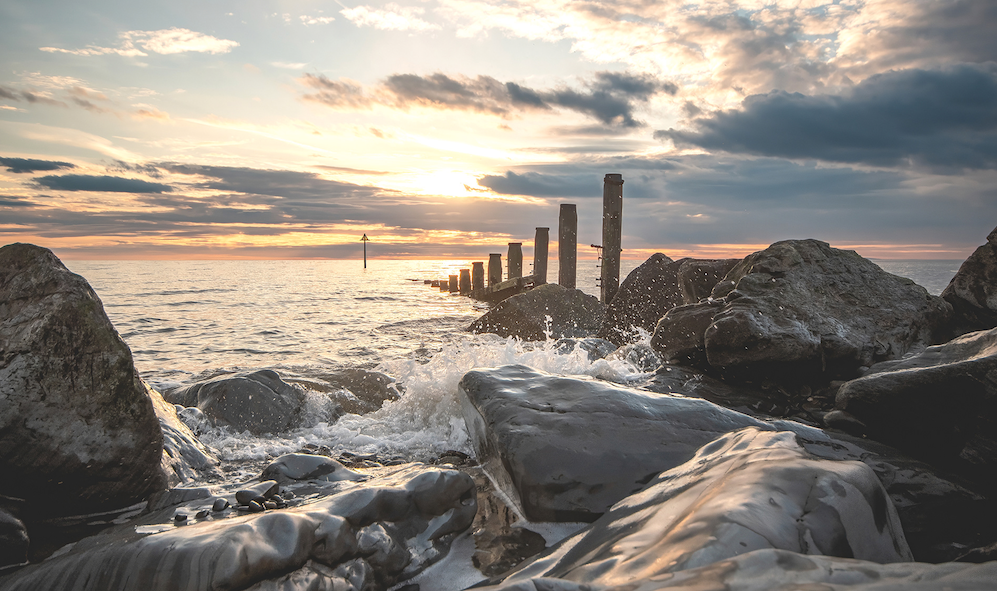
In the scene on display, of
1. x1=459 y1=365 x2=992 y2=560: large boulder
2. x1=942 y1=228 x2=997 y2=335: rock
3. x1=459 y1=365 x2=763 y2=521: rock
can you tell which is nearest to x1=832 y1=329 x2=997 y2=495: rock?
x1=459 y1=365 x2=992 y2=560: large boulder

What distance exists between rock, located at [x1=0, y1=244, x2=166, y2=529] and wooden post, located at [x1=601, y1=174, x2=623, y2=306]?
10561mm

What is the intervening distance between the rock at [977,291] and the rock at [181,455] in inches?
264

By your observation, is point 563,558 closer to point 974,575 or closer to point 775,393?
point 974,575

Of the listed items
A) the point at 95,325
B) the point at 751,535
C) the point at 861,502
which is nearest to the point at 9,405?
the point at 95,325

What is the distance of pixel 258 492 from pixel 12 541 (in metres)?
1.03

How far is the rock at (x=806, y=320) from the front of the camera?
15.2 feet

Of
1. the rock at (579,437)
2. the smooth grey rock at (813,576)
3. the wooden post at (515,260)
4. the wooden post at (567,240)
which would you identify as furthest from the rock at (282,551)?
the wooden post at (515,260)

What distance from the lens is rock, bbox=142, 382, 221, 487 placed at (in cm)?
342

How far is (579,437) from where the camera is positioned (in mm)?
2865

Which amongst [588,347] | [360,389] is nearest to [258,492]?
[360,389]

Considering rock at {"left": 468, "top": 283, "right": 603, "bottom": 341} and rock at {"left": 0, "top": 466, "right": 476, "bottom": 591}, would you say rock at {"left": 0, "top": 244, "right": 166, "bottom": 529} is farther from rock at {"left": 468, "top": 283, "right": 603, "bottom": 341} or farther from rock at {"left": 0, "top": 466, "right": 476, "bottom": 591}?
rock at {"left": 468, "top": 283, "right": 603, "bottom": 341}

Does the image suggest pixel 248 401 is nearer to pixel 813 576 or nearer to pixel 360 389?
pixel 360 389

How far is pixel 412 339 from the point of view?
12367mm

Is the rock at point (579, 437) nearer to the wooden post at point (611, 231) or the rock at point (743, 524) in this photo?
the rock at point (743, 524)
